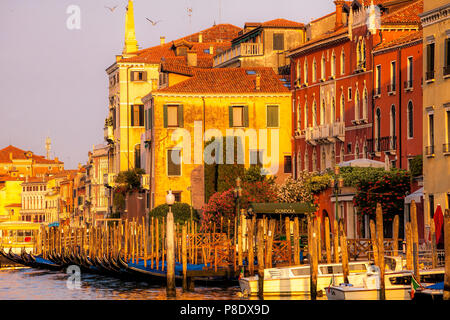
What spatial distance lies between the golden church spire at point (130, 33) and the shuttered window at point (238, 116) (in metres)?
16.7

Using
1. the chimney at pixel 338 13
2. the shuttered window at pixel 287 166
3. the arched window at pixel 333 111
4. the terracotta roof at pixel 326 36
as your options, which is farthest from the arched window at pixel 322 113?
the shuttered window at pixel 287 166

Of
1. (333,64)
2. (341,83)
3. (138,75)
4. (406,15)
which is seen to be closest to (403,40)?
(406,15)

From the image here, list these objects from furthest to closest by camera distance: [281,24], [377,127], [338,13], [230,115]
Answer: [281,24] < [230,115] < [338,13] < [377,127]

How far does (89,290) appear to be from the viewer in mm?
44031

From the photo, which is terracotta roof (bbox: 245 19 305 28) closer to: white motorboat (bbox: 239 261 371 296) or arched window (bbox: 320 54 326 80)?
arched window (bbox: 320 54 326 80)

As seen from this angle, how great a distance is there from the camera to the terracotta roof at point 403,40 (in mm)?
44481

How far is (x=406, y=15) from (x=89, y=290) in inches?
649

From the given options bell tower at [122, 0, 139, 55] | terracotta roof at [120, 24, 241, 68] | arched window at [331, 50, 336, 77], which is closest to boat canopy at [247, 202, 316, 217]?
arched window at [331, 50, 336, 77]

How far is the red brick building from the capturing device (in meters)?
48.8

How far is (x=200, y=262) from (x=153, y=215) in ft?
44.1

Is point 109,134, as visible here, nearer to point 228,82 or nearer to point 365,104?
point 228,82

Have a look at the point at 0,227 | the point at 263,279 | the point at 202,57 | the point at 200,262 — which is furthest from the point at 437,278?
the point at 0,227

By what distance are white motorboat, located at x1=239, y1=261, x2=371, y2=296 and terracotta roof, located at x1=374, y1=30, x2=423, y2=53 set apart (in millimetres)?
13305

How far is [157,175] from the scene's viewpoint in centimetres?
5962
